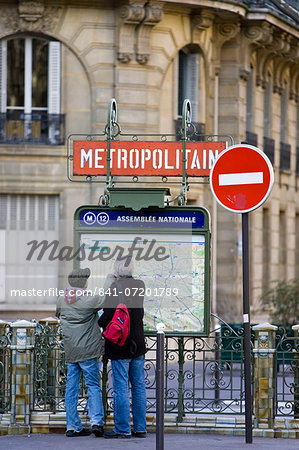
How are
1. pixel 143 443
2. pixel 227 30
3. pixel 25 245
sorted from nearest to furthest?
pixel 143 443, pixel 25 245, pixel 227 30

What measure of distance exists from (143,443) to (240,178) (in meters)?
2.73

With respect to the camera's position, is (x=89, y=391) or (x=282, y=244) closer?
(x=89, y=391)

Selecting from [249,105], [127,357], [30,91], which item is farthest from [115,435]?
[249,105]

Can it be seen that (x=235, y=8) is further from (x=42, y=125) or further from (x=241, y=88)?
(x=42, y=125)

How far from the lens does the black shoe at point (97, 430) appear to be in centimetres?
1268

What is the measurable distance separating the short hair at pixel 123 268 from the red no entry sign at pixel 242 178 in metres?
1.26

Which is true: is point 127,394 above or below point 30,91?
below

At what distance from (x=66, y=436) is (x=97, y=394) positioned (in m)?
0.57

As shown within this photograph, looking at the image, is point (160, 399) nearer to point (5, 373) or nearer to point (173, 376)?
point (173, 376)

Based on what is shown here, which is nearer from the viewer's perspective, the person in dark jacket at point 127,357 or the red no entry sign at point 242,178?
the red no entry sign at point 242,178

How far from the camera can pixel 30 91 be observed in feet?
86.0

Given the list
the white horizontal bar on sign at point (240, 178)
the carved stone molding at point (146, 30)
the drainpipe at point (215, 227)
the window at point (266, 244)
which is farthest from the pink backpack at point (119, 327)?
the window at point (266, 244)

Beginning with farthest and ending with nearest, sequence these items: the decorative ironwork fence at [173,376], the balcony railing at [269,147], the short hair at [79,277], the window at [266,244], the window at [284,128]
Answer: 1. the window at [284,128]
2. the window at [266,244]
3. the balcony railing at [269,147]
4. the decorative ironwork fence at [173,376]
5. the short hair at [79,277]

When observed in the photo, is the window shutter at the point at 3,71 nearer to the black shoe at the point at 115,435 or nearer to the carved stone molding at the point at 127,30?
the carved stone molding at the point at 127,30
